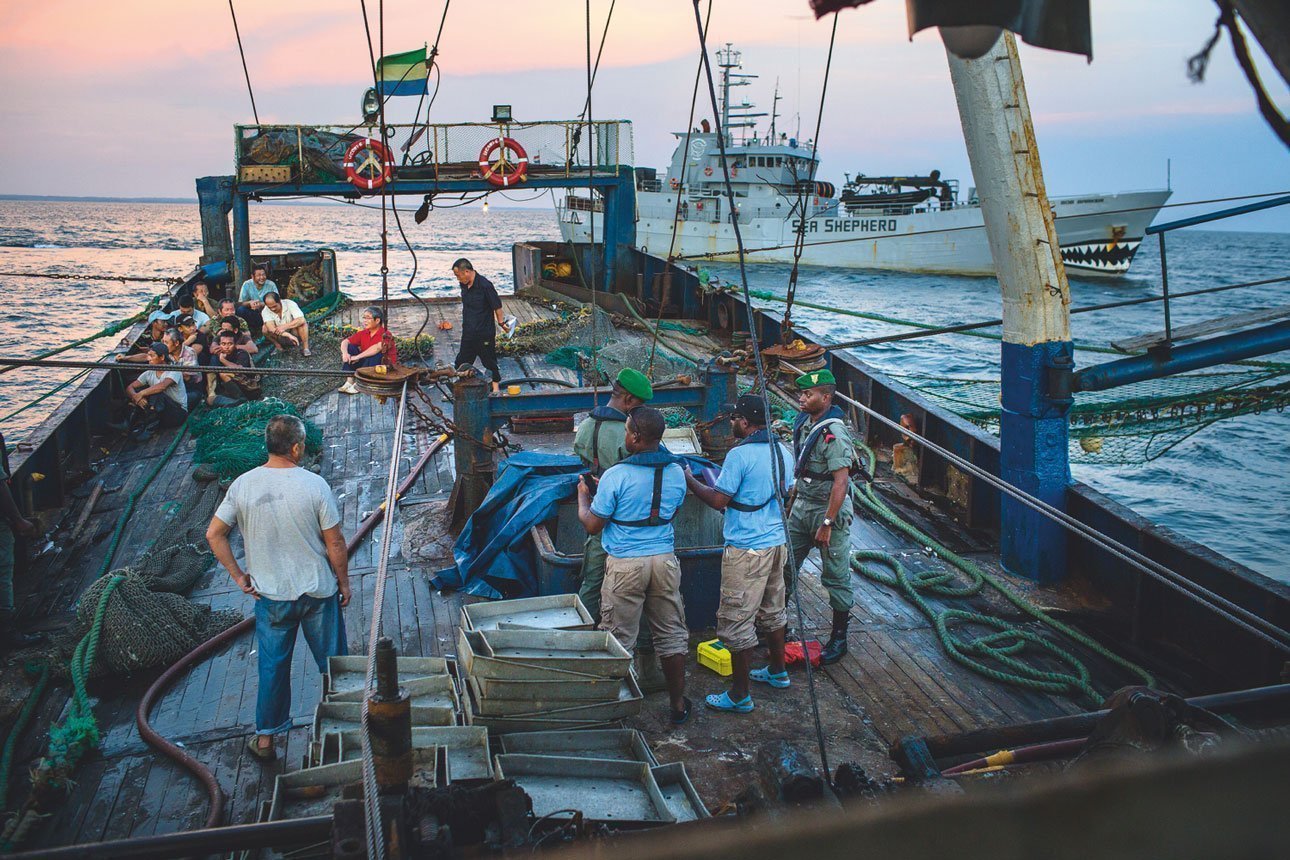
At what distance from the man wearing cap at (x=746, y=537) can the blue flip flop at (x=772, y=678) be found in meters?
0.29

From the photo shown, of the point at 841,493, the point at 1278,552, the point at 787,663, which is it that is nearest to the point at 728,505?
the point at 841,493

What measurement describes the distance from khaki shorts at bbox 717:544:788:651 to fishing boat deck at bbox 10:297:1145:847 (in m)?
0.46

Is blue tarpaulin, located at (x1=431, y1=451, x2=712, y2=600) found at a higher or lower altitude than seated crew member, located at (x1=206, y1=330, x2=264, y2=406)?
lower

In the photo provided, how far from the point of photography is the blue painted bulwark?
6.95 m

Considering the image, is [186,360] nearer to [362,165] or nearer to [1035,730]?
[362,165]

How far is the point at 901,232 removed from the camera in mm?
51156

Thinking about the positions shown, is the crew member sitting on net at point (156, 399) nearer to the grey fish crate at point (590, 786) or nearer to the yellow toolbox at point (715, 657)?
the yellow toolbox at point (715, 657)

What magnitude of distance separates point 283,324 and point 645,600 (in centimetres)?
1073

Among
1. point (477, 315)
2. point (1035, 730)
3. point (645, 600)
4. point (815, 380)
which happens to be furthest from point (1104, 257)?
point (1035, 730)

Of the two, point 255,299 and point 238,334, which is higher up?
point 255,299

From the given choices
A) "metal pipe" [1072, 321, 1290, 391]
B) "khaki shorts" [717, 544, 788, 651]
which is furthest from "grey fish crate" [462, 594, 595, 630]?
"metal pipe" [1072, 321, 1290, 391]

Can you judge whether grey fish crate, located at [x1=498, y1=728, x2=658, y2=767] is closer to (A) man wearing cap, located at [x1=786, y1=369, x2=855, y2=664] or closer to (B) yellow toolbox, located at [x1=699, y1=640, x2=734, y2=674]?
(B) yellow toolbox, located at [x1=699, y1=640, x2=734, y2=674]

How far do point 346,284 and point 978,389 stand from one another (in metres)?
38.8

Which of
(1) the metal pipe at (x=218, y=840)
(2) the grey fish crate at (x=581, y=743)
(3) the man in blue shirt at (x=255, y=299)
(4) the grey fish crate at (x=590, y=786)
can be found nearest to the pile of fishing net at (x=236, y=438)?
→ (3) the man in blue shirt at (x=255, y=299)
